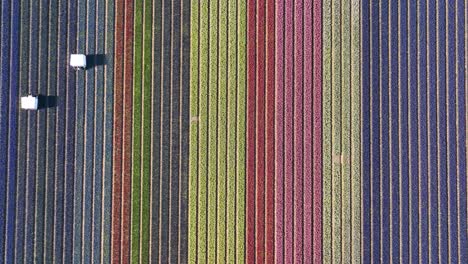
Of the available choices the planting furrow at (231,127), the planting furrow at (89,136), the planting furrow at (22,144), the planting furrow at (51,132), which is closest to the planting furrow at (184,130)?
the planting furrow at (231,127)

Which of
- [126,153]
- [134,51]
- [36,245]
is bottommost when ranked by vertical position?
[36,245]

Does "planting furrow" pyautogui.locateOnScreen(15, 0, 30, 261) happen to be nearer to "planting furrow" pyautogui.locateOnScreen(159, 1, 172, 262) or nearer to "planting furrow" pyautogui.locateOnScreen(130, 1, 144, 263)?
"planting furrow" pyautogui.locateOnScreen(130, 1, 144, 263)

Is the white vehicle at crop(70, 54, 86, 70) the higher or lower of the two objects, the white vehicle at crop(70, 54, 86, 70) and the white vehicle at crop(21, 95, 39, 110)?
the higher

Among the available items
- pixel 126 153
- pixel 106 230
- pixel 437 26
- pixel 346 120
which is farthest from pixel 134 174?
pixel 437 26

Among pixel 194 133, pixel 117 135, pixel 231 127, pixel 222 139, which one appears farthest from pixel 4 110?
pixel 231 127

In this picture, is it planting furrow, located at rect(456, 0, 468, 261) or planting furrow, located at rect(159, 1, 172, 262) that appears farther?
planting furrow, located at rect(159, 1, 172, 262)

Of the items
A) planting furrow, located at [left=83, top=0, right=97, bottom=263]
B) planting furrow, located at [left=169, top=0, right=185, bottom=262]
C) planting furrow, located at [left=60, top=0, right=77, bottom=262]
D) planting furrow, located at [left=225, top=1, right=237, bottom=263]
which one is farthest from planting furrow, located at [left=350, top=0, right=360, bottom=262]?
planting furrow, located at [left=60, top=0, right=77, bottom=262]

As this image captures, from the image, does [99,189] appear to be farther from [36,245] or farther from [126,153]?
[36,245]

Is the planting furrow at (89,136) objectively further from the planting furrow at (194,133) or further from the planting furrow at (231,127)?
the planting furrow at (231,127)

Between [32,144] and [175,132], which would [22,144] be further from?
[175,132]
